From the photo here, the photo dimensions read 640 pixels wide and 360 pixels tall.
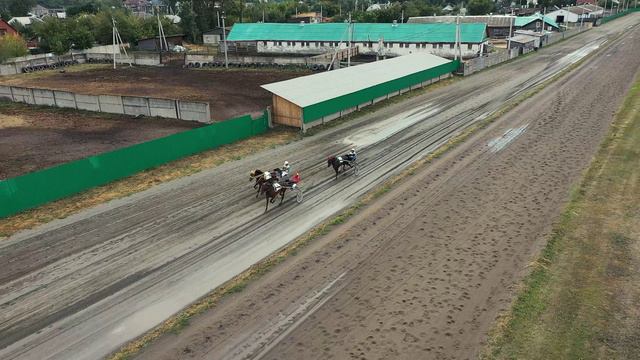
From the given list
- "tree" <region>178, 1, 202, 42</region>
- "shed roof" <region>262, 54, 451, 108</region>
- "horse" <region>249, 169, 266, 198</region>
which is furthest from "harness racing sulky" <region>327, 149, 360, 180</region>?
"tree" <region>178, 1, 202, 42</region>

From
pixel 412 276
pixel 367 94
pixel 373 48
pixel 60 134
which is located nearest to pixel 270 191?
pixel 412 276

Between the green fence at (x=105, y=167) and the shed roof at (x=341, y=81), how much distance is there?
3873mm

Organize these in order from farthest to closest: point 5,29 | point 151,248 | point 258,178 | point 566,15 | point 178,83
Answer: point 566,15, point 5,29, point 178,83, point 258,178, point 151,248

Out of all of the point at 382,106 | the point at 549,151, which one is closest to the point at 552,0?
the point at 382,106

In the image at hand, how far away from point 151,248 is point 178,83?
41.3 meters

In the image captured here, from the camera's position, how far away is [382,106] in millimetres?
39188

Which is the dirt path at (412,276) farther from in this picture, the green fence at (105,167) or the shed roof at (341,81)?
the shed roof at (341,81)

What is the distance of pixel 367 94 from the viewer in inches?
1513

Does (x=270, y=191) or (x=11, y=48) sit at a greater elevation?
(x=11, y=48)

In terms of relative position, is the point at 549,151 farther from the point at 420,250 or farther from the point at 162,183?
the point at 162,183

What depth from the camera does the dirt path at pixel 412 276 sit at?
11.5 m

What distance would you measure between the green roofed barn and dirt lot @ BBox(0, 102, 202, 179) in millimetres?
7344

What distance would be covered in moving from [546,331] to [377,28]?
71.1 m

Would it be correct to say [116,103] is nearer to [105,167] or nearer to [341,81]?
Answer: [105,167]
